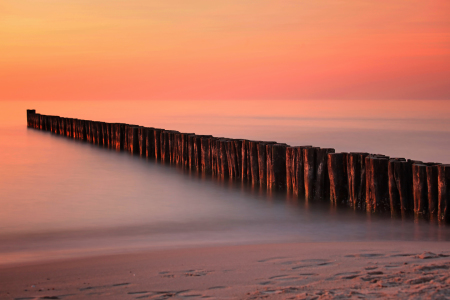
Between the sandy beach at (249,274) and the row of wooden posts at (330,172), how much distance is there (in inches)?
59.3

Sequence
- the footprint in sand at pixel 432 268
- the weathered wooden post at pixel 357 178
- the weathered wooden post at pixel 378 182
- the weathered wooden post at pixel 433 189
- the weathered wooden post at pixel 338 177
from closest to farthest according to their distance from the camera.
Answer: the footprint in sand at pixel 432 268
the weathered wooden post at pixel 433 189
the weathered wooden post at pixel 378 182
the weathered wooden post at pixel 357 178
the weathered wooden post at pixel 338 177

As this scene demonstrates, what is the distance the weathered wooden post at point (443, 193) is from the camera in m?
6.13

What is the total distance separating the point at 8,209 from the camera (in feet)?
26.3

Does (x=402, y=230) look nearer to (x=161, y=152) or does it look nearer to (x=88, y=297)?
(x=88, y=297)

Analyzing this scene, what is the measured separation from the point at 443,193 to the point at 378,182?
0.93 meters

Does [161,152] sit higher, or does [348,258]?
[161,152]

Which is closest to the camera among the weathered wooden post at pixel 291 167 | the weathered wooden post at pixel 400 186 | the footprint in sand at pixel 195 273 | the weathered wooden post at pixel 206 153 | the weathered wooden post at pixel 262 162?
the footprint in sand at pixel 195 273

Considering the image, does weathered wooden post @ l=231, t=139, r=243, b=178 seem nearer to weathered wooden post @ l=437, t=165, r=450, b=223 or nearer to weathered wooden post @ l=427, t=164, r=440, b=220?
weathered wooden post @ l=427, t=164, r=440, b=220

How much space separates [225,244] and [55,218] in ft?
9.79

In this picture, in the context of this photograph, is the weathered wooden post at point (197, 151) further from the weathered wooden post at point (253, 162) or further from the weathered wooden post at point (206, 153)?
the weathered wooden post at point (253, 162)

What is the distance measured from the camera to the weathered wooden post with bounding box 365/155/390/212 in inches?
A: 271

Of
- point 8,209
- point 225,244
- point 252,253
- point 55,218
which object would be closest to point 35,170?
point 8,209

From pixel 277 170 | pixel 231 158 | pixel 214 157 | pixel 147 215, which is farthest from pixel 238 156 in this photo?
pixel 147 215

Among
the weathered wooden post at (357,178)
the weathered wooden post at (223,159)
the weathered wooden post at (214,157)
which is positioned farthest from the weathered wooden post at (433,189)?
the weathered wooden post at (214,157)
